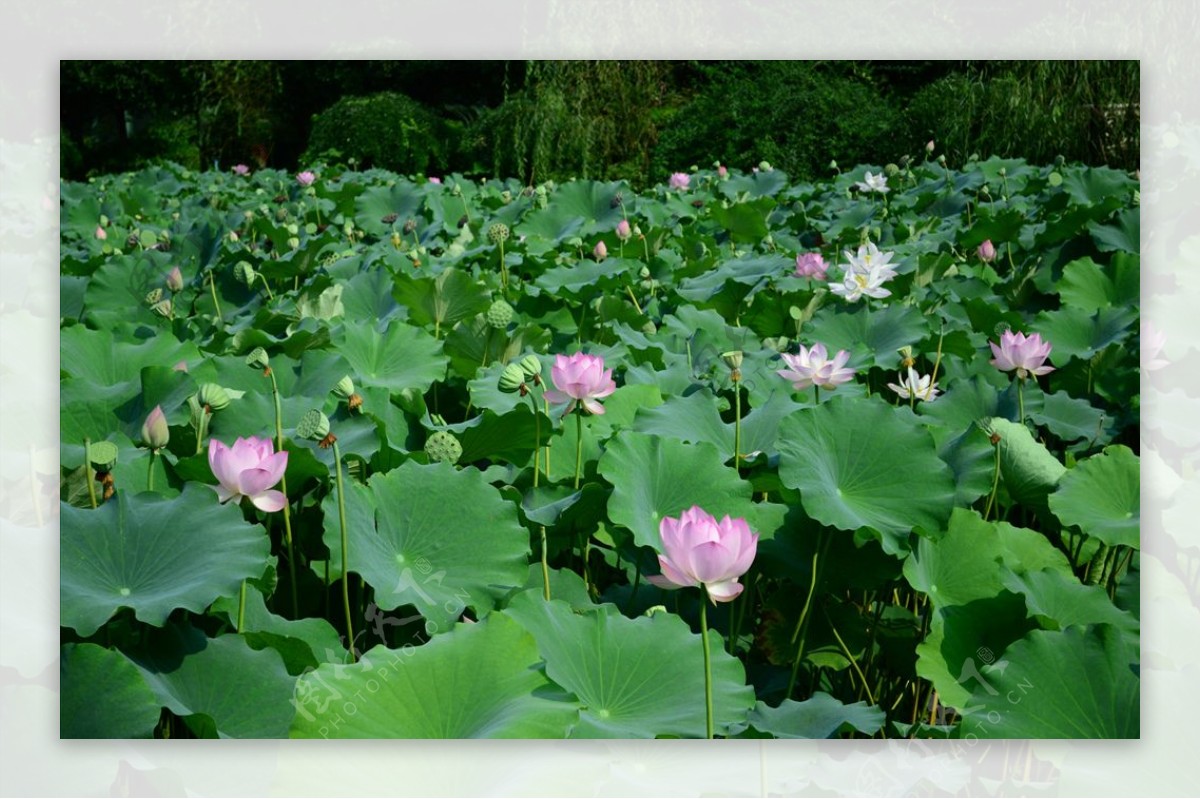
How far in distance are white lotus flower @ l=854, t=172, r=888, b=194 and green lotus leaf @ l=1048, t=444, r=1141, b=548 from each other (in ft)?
7.12

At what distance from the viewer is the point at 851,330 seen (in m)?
2.05

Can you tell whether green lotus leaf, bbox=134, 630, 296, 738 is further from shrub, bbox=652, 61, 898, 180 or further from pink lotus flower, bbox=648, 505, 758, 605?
shrub, bbox=652, 61, 898, 180

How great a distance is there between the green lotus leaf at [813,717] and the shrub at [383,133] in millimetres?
2292

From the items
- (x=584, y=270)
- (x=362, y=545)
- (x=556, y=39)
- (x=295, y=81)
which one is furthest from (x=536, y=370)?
(x=295, y=81)

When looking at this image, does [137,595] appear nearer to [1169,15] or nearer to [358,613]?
[358,613]

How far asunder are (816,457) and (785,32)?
91cm

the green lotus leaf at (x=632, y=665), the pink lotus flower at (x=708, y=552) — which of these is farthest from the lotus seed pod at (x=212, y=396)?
the pink lotus flower at (x=708, y=552)

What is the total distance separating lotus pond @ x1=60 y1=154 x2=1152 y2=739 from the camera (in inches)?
43.4

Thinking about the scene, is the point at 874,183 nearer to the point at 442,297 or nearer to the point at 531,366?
the point at 442,297

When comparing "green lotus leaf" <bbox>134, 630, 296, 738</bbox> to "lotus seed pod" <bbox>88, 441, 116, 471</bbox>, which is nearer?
"green lotus leaf" <bbox>134, 630, 296, 738</bbox>

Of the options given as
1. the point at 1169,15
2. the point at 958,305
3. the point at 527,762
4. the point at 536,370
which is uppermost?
the point at 1169,15

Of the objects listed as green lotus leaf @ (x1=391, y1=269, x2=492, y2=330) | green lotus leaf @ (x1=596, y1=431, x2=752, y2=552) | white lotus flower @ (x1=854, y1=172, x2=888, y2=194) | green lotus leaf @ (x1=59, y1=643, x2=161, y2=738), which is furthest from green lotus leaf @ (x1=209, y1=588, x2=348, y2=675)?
white lotus flower @ (x1=854, y1=172, x2=888, y2=194)

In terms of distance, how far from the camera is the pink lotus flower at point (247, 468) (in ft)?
3.75

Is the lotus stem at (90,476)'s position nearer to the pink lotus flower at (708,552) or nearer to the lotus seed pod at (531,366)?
the lotus seed pod at (531,366)
